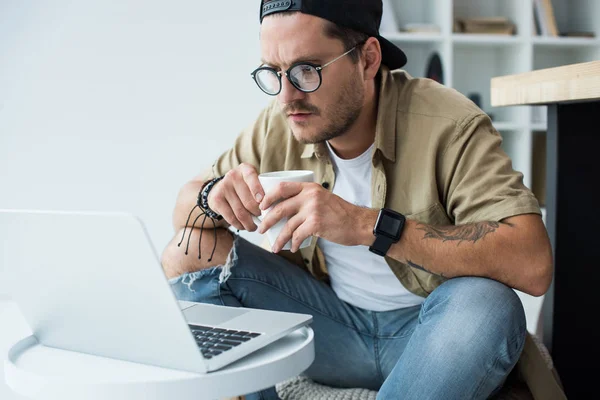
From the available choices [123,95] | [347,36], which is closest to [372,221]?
[347,36]

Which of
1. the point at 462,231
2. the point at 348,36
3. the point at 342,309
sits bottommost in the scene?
the point at 342,309

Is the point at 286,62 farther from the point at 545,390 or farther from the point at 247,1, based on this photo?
the point at 247,1

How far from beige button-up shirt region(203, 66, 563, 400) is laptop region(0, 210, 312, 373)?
1.68ft

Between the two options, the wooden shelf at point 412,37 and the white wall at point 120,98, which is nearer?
the white wall at point 120,98

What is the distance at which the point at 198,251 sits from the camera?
154 centimetres

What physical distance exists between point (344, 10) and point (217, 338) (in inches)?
31.6

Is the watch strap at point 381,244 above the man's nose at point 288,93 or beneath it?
beneath

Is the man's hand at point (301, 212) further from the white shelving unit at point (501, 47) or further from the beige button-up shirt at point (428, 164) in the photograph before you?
the white shelving unit at point (501, 47)

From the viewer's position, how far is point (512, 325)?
1135mm

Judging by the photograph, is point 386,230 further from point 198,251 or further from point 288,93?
point 198,251

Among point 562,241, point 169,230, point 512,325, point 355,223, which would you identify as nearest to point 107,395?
point 355,223

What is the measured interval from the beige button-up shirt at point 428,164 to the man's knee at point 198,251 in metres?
0.17

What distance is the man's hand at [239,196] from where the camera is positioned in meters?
1.15

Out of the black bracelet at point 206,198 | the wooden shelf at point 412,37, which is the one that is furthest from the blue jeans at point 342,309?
the wooden shelf at point 412,37
